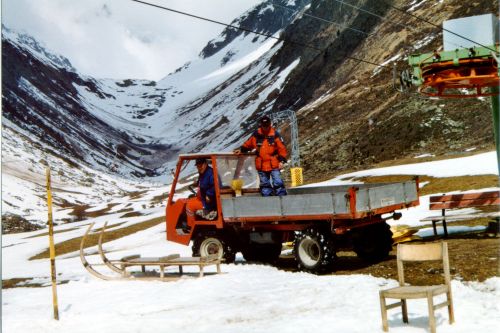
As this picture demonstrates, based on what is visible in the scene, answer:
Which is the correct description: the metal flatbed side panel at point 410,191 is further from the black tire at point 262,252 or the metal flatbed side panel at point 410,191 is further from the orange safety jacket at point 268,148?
the black tire at point 262,252

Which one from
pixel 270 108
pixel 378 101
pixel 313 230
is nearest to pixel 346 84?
pixel 378 101

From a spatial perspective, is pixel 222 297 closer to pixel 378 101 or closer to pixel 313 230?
pixel 313 230

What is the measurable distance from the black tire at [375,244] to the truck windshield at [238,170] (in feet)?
12.0

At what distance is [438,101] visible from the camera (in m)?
60.2

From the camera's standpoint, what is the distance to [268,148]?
14.9m

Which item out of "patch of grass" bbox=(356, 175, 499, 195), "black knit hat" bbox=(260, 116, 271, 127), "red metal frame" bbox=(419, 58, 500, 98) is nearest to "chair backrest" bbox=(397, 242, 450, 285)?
"red metal frame" bbox=(419, 58, 500, 98)

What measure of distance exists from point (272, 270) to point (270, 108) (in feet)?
405

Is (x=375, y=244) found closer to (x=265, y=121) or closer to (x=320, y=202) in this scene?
(x=320, y=202)

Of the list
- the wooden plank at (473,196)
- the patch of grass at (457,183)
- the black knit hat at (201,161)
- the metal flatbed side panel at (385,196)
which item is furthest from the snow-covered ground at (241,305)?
the patch of grass at (457,183)

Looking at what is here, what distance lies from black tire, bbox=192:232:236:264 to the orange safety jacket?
2.05 meters

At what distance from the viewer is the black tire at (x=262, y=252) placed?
15.8 m

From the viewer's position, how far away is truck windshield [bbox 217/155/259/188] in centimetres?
1555

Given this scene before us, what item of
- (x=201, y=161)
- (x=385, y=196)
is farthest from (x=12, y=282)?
(x=385, y=196)

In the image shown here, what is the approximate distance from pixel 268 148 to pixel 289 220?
2219 mm
